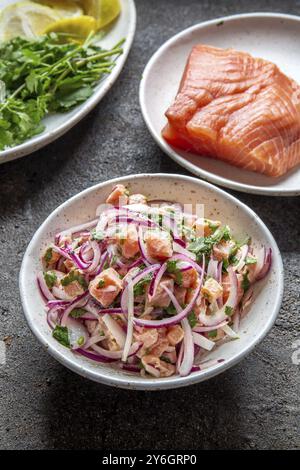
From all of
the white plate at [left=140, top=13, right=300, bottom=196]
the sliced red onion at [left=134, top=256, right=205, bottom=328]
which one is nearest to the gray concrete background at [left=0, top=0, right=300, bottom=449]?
the white plate at [left=140, top=13, right=300, bottom=196]

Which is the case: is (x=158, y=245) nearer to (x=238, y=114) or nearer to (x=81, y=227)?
(x=81, y=227)

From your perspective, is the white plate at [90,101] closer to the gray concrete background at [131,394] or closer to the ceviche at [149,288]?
the gray concrete background at [131,394]

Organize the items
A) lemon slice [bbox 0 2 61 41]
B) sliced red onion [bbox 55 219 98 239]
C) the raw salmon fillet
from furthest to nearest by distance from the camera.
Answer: lemon slice [bbox 0 2 61 41]
the raw salmon fillet
sliced red onion [bbox 55 219 98 239]

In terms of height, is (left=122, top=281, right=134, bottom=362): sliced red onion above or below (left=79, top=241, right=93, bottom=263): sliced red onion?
below

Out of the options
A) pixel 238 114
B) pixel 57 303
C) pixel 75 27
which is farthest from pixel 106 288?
pixel 75 27

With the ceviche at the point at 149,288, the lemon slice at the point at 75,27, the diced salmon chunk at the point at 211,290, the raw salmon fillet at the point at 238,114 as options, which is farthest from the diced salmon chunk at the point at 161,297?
the lemon slice at the point at 75,27

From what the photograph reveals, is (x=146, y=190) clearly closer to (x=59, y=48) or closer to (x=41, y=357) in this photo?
(x=41, y=357)

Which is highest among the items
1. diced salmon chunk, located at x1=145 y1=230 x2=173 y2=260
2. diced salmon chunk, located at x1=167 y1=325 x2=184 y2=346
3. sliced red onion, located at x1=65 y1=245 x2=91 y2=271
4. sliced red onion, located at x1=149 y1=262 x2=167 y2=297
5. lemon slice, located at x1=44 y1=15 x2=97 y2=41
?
lemon slice, located at x1=44 y1=15 x2=97 y2=41

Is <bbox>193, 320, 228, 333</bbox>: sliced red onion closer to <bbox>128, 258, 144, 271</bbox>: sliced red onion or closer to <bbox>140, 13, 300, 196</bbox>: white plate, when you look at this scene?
<bbox>128, 258, 144, 271</bbox>: sliced red onion
